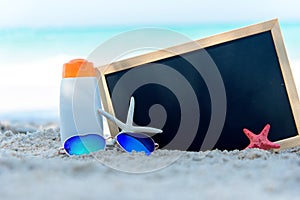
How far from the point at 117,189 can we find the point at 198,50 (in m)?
0.74

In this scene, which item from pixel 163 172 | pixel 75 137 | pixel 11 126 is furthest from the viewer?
pixel 11 126

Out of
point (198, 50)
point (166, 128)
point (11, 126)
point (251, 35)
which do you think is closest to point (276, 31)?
point (251, 35)

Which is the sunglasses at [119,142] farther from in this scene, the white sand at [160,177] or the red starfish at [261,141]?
the red starfish at [261,141]

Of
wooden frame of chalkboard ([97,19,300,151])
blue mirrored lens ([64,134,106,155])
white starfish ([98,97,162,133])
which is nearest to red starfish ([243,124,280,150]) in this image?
wooden frame of chalkboard ([97,19,300,151])

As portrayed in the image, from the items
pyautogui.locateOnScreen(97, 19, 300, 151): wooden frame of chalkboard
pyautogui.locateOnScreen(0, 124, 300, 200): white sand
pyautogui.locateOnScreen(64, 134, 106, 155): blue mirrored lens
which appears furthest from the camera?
pyautogui.locateOnScreen(97, 19, 300, 151): wooden frame of chalkboard

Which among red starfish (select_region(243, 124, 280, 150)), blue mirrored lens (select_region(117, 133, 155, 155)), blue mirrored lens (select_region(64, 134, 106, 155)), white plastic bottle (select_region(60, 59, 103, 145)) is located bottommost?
red starfish (select_region(243, 124, 280, 150))

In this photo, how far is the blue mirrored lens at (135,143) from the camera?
121 centimetres

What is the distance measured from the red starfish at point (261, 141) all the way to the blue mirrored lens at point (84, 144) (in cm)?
44

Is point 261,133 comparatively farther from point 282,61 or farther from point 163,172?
point 163,172

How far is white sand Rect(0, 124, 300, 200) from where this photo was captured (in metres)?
0.70

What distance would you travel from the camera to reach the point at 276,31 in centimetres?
133

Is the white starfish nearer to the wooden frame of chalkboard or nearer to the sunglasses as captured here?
the sunglasses

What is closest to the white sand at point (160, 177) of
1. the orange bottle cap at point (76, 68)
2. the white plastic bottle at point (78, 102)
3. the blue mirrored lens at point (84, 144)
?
the blue mirrored lens at point (84, 144)

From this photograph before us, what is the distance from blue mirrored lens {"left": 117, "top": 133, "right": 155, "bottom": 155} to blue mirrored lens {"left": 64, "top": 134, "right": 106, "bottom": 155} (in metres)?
0.05
